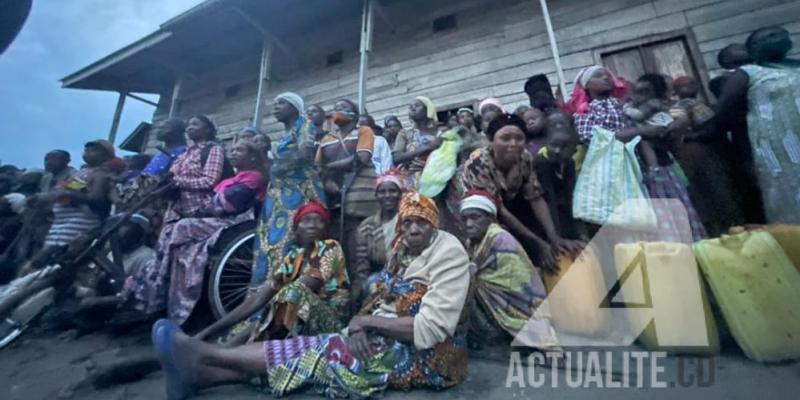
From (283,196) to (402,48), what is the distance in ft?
17.4

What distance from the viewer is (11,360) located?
2922 millimetres

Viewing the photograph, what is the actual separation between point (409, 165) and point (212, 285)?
7.96 feet

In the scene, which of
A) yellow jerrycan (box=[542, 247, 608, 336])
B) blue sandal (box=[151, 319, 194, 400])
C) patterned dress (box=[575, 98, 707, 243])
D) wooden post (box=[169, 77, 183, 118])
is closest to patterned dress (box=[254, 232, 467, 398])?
blue sandal (box=[151, 319, 194, 400])

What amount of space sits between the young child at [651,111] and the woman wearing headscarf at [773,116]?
489 mm

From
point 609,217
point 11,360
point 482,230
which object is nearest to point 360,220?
point 482,230

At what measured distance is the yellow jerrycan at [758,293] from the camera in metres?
1.89

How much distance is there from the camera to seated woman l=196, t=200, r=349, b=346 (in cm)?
215

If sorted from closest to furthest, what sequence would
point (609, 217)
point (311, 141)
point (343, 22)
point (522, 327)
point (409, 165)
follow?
point (522, 327), point (609, 217), point (311, 141), point (409, 165), point (343, 22)

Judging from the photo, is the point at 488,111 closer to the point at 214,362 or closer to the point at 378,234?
the point at 378,234

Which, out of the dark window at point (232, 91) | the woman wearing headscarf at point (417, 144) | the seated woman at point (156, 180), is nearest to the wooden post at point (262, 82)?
the dark window at point (232, 91)

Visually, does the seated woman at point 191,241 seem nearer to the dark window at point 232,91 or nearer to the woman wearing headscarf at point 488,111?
the woman wearing headscarf at point 488,111

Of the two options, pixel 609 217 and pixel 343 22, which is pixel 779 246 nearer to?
pixel 609 217

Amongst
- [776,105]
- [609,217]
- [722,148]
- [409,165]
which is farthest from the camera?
[409,165]

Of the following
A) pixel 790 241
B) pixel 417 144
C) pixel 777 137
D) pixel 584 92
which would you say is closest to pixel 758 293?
pixel 790 241
